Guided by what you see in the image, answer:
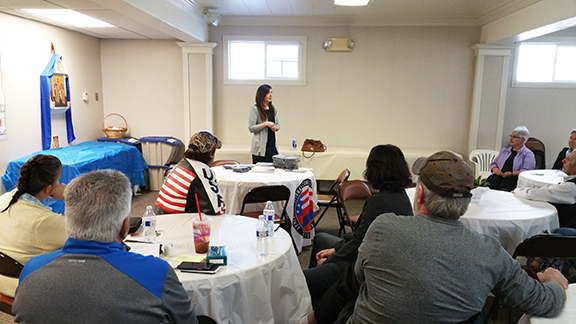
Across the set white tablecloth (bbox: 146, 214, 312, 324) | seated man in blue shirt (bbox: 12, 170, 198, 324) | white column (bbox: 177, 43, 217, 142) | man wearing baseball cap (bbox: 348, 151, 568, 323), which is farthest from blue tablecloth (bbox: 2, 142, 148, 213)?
man wearing baseball cap (bbox: 348, 151, 568, 323)

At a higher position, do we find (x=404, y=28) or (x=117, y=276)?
(x=404, y=28)

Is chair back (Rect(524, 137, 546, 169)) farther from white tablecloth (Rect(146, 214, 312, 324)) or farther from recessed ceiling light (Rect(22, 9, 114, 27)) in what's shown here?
recessed ceiling light (Rect(22, 9, 114, 27))

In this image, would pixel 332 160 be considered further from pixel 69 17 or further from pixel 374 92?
pixel 69 17

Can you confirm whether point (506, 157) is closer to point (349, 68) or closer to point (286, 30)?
point (349, 68)

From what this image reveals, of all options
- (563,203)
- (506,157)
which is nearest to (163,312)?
(563,203)

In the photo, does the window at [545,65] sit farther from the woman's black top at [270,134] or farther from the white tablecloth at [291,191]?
the white tablecloth at [291,191]

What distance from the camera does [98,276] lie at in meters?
1.11

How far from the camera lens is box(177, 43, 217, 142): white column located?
20.8ft

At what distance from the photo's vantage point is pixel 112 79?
6.75 m

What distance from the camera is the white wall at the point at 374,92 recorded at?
6.49 metres

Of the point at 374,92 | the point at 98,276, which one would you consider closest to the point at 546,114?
the point at 374,92

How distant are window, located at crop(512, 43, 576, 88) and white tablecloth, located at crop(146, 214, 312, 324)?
6007 mm

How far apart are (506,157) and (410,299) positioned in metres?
4.56

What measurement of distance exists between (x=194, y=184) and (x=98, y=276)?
1449mm
